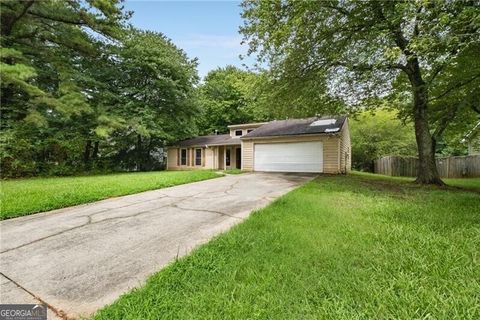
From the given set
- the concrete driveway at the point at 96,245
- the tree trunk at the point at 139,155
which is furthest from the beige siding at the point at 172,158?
the concrete driveway at the point at 96,245

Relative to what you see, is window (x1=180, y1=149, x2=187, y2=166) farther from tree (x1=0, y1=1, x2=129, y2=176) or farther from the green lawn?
the green lawn

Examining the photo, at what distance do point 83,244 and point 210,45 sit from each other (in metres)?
11.9

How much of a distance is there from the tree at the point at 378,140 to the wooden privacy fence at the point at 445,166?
407 centimetres

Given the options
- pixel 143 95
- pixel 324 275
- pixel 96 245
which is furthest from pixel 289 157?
pixel 324 275

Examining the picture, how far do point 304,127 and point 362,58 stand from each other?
611 cm

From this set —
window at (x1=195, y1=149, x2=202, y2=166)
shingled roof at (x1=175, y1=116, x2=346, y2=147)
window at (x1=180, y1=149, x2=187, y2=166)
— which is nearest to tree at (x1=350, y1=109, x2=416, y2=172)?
shingled roof at (x1=175, y1=116, x2=346, y2=147)

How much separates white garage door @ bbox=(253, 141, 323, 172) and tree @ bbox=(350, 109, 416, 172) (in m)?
9.22

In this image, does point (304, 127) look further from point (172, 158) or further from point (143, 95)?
point (172, 158)

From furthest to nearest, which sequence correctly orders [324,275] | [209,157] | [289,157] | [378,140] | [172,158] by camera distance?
1. [172,158]
2. [378,140]
3. [209,157]
4. [289,157]
5. [324,275]

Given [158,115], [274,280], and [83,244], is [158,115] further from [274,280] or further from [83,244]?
[274,280]

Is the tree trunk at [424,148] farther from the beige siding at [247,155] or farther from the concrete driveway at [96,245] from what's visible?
the beige siding at [247,155]

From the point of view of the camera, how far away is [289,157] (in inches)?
574

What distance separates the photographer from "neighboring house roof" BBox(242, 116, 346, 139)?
13.9m

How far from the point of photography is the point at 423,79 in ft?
32.6
